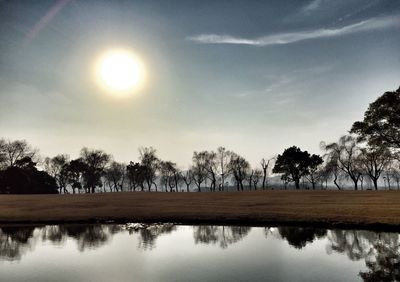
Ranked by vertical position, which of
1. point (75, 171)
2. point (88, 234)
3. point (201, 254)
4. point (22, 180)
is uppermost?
point (75, 171)

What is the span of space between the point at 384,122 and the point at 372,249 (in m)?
26.4

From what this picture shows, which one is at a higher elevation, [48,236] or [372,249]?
[48,236]

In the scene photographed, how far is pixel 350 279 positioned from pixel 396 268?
4199 mm

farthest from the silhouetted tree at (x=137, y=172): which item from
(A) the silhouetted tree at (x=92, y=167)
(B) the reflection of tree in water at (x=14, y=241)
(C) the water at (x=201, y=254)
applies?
(C) the water at (x=201, y=254)

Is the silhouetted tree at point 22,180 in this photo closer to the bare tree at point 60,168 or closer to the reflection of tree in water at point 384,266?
the bare tree at point 60,168

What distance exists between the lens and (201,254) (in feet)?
104

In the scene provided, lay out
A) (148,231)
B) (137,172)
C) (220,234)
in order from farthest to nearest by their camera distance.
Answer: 1. (137,172)
2. (148,231)
3. (220,234)

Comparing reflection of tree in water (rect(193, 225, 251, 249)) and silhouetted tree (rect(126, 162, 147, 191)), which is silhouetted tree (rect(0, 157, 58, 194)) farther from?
reflection of tree in water (rect(193, 225, 251, 249))

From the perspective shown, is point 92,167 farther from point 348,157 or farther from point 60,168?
point 348,157

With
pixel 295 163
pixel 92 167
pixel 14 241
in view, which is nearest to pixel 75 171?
pixel 92 167

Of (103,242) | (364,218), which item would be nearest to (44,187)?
(103,242)

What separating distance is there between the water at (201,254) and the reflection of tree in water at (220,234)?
0.25ft

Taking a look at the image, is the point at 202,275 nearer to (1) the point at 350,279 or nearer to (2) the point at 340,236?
(1) the point at 350,279

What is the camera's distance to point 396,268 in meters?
24.3
